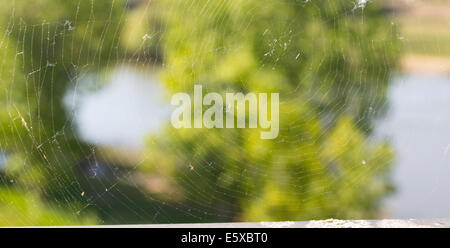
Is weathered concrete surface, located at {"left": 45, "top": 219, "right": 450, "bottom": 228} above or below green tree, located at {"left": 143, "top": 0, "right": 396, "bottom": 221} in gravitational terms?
below

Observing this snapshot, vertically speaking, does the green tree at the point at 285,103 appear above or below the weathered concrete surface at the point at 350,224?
above

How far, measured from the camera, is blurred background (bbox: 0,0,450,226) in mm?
1464

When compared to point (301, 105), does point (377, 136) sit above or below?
below

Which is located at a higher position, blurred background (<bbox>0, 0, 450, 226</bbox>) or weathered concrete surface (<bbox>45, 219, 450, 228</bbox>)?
blurred background (<bbox>0, 0, 450, 226</bbox>)

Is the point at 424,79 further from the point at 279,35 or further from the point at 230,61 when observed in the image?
the point at 230,61

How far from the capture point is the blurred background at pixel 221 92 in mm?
1464

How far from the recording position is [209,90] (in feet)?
4.88

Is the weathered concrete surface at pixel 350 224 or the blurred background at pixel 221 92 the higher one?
the blurred background at pixel 221 92

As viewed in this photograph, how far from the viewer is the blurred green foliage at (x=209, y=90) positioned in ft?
4.80

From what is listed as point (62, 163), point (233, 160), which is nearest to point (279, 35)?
point (233, 160)

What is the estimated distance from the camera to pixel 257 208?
5.01ft

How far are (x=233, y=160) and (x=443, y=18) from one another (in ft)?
2.76

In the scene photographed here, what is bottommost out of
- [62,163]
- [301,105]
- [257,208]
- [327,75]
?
[257,208]

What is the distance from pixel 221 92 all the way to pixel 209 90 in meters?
0.04
